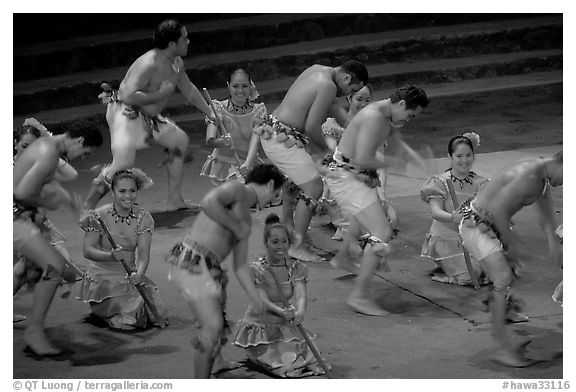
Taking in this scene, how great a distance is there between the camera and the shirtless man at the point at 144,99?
7.90 meters

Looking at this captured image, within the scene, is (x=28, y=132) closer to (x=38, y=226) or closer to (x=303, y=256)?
(x=38, y=226)

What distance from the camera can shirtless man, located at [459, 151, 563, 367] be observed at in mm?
6055

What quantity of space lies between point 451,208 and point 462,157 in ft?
1.01

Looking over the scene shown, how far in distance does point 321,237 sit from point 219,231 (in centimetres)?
250

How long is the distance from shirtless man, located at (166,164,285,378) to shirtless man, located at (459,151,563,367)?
115cm

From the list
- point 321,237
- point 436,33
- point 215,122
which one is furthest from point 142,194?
point 436,33

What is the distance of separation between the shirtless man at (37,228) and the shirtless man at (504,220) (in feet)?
6.80

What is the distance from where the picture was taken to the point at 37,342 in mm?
6188

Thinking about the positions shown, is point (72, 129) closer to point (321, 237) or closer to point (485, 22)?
point (321, 237)

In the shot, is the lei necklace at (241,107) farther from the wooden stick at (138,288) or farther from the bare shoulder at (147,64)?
the wooden stick at (138,288)

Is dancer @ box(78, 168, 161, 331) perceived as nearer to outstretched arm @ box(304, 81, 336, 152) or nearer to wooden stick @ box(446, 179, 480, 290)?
outstretched arm @ box(304, 81, 336, 152)

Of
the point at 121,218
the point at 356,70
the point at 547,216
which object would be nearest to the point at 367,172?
the point at 356,70

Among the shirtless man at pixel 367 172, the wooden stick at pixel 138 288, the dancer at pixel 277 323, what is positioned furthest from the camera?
the shirtless man at pixel 367 172
